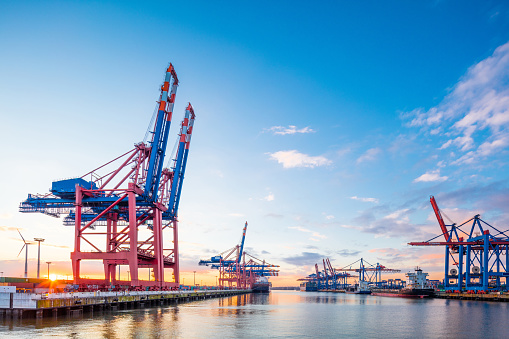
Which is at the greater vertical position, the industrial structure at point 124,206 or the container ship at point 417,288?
the industrial structure at point 124,206

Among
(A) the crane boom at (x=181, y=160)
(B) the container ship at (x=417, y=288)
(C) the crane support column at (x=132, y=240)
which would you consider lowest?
(B) the container ship at (x=417, y=288)

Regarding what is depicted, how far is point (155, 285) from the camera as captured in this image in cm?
7419

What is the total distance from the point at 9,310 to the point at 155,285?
3963cm

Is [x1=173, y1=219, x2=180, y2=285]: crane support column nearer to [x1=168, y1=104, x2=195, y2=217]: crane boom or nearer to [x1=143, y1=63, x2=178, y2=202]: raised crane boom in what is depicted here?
[x1=168, y1=104, x2=195, y2=217]: crane boom

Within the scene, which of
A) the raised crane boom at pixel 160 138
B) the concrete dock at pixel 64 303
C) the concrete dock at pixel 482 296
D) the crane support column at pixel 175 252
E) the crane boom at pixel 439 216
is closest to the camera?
the concrete dock at pixel 64 303

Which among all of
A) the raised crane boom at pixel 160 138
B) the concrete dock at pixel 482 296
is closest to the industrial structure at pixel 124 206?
the raised crane boom at pixel 160 138

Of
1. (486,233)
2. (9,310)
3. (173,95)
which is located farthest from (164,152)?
(486,233)

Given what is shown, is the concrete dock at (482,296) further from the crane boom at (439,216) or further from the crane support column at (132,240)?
the crane support column at (132,240)

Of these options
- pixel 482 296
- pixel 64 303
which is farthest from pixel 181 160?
pixel 482 296

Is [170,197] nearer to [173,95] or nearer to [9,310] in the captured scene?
[173,95]

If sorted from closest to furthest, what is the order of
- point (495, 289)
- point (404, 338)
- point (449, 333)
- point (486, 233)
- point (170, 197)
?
1. point (404, 338)
2. point (449, 333)
3. point (170, 197)
4. point (486, 233)
5. point (495, 289)

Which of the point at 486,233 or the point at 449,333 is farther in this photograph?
the point at 486,233

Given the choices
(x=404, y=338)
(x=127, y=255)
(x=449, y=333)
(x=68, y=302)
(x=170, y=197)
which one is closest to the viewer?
(x=404, y=338)

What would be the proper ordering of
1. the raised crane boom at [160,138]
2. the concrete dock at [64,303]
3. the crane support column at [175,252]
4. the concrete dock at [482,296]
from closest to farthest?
the concrete dock at [64,303]
the raised crane boom at [160,138]
the concrete dock at [482,296]
the crane support column at [175,252]
